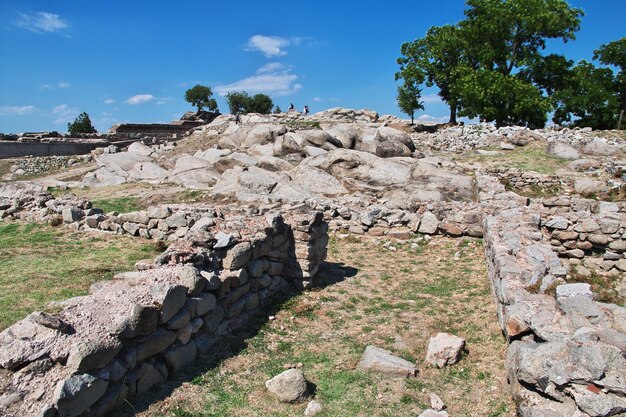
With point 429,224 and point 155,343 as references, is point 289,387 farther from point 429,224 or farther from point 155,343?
point 429,224

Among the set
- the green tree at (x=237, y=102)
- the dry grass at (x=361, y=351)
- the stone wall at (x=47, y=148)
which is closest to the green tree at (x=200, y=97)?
the green tree at (x=237, y=102)

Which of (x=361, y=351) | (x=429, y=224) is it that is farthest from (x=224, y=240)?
(x=429, y=224)

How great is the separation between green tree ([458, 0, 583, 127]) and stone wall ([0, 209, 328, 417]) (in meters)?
29.5

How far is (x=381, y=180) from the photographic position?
18.8m

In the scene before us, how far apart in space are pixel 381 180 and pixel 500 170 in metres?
5.82

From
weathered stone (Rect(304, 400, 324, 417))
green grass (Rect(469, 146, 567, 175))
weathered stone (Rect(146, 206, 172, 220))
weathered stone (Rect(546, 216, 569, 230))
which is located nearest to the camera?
weathered stone (Rect(304, 400, 324, 417))

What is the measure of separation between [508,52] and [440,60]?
505 centimetres

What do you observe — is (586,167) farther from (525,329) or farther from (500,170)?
(525,329)

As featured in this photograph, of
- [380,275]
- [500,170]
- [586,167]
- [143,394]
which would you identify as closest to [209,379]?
[143,394]

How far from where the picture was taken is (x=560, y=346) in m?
4.46

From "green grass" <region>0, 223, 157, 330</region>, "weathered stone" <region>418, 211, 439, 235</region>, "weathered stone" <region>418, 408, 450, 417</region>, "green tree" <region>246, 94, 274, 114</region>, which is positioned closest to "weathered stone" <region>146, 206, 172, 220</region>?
"green grass" <region>0, 223, 157, 330</region>

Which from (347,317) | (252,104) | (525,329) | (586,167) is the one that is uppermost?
(252,104)

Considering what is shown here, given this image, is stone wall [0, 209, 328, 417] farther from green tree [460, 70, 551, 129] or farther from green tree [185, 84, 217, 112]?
green tree [185, 84, 217, 112]

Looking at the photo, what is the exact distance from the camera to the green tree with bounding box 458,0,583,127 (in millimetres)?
33156
